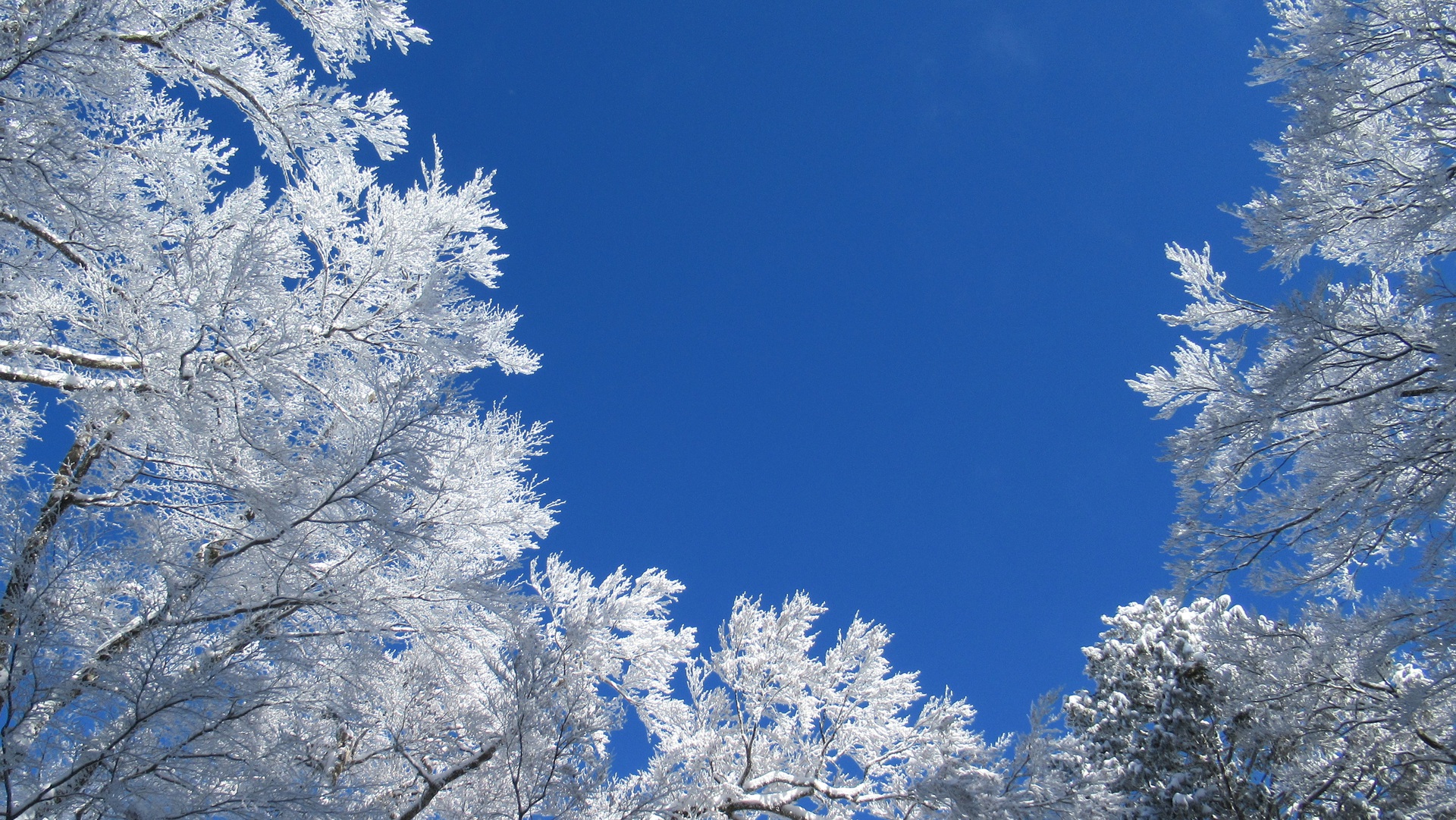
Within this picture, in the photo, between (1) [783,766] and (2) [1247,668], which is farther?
(1) [783,766]

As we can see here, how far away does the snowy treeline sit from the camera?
11.9ft

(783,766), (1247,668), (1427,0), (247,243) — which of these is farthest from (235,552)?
(1247,668)

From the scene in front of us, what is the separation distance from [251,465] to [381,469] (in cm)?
106

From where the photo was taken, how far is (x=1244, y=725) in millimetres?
8320

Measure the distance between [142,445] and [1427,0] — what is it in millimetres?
8063

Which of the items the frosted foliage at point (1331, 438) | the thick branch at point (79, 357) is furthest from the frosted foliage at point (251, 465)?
the frosted foliage at point (1331, 438)

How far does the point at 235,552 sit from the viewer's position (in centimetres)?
411

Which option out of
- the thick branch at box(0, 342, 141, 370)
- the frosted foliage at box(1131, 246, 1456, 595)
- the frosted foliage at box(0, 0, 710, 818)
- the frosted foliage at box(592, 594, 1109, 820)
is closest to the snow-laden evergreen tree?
the frosted foliage at box(1131, 246, 1456, 595)

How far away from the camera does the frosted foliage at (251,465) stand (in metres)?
3.52

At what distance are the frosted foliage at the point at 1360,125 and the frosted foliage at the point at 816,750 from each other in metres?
4.31

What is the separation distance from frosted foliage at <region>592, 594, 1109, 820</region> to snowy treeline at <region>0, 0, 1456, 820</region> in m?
0.05

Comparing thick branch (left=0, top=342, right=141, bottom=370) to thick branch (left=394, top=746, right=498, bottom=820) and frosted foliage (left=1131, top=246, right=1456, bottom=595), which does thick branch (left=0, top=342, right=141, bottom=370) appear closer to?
thick branch (left=394, top=746, right=498, bottom=820)

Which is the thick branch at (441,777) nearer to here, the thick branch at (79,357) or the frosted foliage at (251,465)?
the frosted foliage at (251,465)

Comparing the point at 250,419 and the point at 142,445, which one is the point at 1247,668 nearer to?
the point at 250,419
